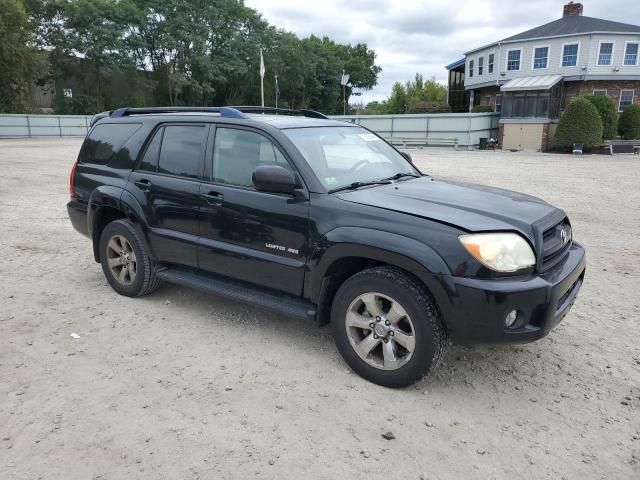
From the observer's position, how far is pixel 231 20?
51.7 metres

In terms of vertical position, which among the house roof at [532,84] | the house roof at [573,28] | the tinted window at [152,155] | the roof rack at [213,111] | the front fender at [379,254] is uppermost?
the house roof at [573,28]

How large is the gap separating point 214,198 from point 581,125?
26106 mm

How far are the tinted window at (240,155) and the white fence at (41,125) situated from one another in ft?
116

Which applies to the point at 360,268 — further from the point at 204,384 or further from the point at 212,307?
the point at 212,307

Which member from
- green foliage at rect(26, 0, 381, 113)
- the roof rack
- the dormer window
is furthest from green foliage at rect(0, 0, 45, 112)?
the roof rack

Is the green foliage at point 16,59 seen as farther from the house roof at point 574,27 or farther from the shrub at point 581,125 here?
the shrub at point 581,125

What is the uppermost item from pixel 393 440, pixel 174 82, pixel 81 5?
pixel 81 5

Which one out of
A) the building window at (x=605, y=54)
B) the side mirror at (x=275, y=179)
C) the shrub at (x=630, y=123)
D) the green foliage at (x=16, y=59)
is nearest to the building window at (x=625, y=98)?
the building window at (x=605, y=54)

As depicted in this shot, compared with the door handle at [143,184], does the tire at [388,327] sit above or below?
below

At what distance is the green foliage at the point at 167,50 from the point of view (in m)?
44.1

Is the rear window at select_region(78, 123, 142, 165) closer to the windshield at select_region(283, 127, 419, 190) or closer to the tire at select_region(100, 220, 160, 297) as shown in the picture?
the tire at select_region(100, 220, 160, 297)

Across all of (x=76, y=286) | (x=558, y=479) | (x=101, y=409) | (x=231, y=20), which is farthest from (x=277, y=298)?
(x=231, y=20)

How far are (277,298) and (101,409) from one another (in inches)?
54.5

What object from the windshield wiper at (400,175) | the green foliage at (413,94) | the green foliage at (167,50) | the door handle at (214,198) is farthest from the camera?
the green foliage at (413,94)
